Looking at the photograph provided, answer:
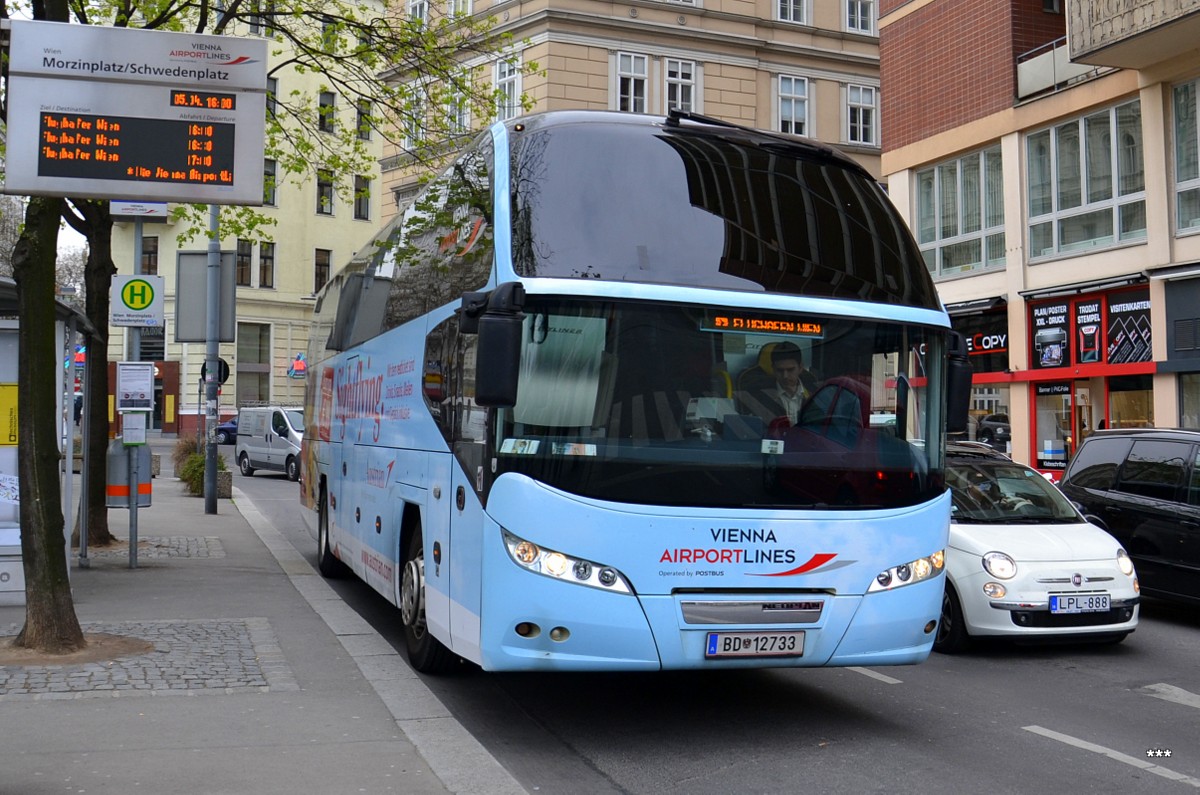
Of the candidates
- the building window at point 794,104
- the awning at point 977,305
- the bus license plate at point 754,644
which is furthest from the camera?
the building window at point 794,104

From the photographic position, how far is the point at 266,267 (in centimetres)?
6341

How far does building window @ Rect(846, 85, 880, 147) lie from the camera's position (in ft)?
144

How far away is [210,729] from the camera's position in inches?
256

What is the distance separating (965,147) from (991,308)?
3.56 meters

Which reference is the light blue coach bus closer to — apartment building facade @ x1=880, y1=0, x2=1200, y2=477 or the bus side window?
the bus side window

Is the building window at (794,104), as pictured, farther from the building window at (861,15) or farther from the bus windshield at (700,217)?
the bus windshield at (700,217)

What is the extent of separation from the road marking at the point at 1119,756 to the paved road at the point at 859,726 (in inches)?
0.5

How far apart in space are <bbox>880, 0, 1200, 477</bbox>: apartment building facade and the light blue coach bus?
47.3ft

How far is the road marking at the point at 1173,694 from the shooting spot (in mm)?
8055

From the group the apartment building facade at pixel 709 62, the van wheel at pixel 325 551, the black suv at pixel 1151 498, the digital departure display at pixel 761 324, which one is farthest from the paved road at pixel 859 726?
the apartment building facade at pixel 709 62

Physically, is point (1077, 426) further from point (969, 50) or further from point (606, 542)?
point (606, 542)

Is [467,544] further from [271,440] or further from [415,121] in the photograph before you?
[271,440]

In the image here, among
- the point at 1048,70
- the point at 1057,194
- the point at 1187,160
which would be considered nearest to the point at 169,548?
the point at 1187,160

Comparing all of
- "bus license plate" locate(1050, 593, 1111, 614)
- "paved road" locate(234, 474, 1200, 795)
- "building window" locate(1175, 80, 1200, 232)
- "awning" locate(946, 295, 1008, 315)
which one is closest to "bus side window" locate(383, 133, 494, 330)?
"paved road" locate(234, 474, 1200, 795)
